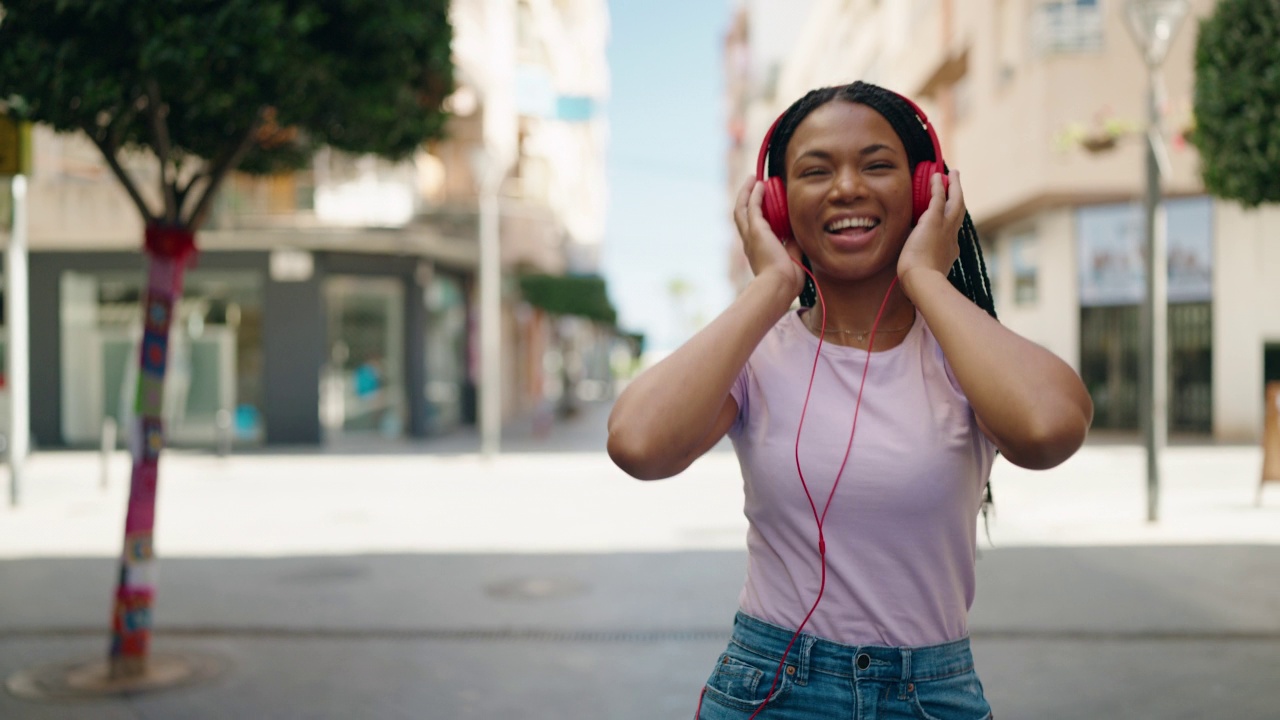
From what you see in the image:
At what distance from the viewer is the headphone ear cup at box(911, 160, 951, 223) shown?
6.27 feet

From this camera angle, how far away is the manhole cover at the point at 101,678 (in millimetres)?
5383

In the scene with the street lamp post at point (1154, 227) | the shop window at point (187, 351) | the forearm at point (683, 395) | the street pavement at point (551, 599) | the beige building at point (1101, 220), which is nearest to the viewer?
the forearm at point (683, 395)

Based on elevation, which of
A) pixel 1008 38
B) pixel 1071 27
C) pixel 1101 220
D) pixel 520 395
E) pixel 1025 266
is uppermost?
pixel 1008 38

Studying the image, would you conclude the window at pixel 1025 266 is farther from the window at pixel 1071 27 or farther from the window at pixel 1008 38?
the window at pixel 1071 27

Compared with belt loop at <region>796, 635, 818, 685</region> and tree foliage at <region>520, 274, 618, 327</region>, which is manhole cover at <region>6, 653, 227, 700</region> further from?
tree foliage at <region>520, 274, 618, 327</region>

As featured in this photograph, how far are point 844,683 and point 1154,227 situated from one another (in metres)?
9.42

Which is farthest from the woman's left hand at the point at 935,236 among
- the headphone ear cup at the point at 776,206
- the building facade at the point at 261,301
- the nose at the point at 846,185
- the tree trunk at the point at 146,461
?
the building facade at the point at 261,301

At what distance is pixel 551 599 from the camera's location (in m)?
7.47

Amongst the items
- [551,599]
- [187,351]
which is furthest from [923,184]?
[187,351]

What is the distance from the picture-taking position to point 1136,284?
880 inches

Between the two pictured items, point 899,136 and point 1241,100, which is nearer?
point 899,136

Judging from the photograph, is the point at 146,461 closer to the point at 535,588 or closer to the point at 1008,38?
the point at 535,588

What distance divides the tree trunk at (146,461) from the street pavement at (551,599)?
0.34m

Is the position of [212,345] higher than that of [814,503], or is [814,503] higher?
[212,345]
